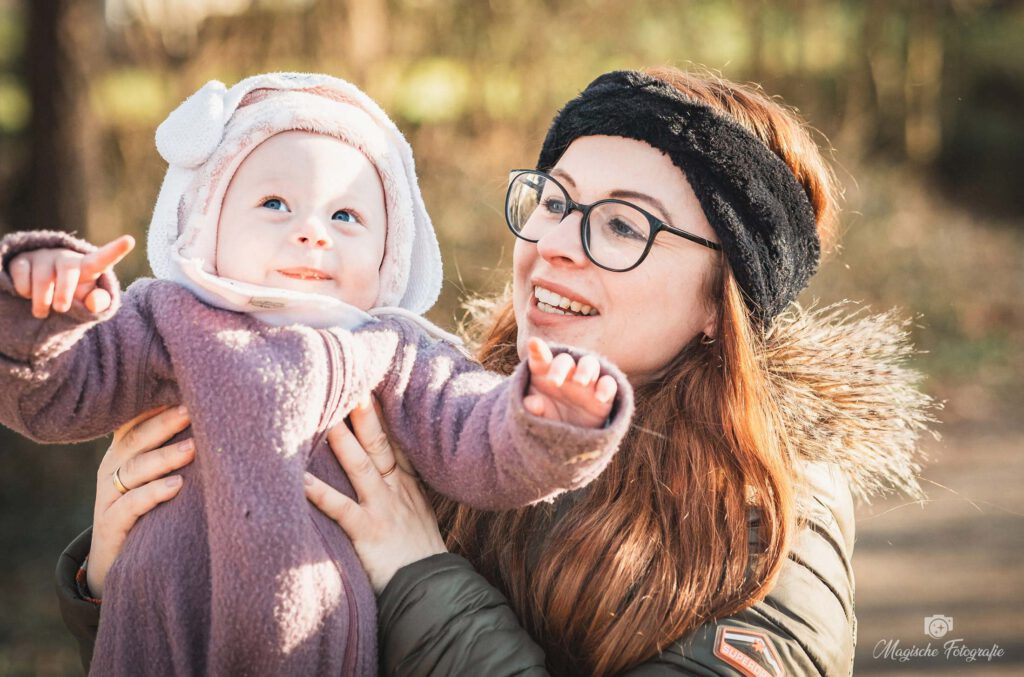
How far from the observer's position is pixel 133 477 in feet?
6.42

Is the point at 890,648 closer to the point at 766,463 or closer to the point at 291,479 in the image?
the point at 766,463

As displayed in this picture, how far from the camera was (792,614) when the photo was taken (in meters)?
1.94

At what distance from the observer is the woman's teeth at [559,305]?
2.29 m

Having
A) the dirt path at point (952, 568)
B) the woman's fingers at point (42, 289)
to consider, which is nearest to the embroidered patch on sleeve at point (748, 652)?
the woman's fingers at point (42, 289)

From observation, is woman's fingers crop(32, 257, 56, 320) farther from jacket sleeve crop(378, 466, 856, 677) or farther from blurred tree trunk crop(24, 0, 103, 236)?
blurred tree trunk crop(24, 0, 103, 236)

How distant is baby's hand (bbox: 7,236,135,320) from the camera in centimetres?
157

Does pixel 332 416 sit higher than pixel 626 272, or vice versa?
pixel 626 272

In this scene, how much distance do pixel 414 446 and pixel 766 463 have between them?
0.78 meters

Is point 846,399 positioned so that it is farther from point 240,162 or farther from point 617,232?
point 240,162

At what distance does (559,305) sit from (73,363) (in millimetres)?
1076

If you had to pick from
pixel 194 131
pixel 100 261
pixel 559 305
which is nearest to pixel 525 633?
pixel 559 305

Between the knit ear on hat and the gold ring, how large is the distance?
67 centimetres

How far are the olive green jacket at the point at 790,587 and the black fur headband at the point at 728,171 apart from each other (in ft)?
0.73

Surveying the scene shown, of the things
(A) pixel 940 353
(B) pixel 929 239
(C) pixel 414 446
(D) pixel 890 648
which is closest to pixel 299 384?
(C) pixel 414 446
